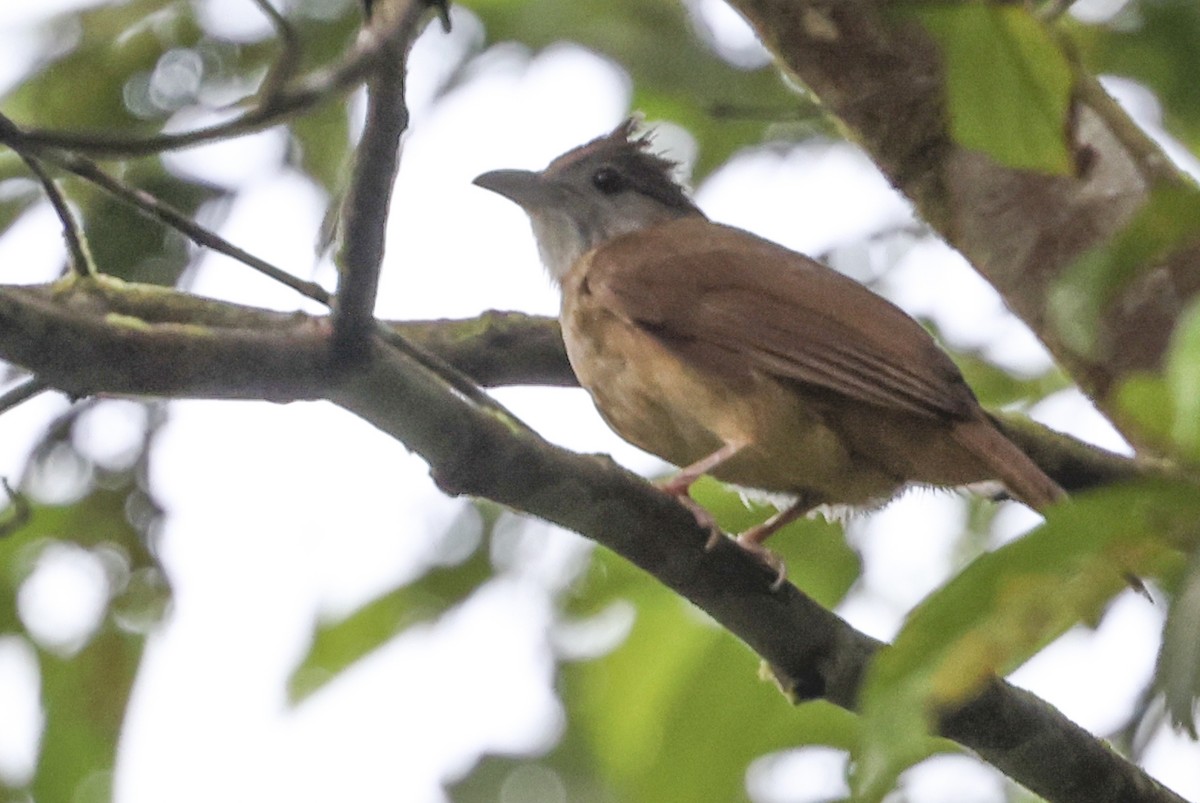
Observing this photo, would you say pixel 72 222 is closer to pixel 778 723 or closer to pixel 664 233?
pixel 778 723

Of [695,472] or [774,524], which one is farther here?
[774,524]

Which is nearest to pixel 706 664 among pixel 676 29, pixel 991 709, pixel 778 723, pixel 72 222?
pixel 778 723

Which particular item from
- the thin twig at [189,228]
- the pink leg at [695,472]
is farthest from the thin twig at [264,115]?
the pink leg at [695,472]

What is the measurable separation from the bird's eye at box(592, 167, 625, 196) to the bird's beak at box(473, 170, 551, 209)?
0.18m

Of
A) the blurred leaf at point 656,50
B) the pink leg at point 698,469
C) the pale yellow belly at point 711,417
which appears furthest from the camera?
the blurred leaf at point 656,50

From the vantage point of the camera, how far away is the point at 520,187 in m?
5.34

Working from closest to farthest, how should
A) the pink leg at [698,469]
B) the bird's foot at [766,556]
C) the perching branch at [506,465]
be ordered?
the perching branch at [506,465], the bird's foot at [766,556], the pink leg at [698,469]

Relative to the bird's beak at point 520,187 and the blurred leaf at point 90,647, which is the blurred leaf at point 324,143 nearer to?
the bird's beak at point 520,187

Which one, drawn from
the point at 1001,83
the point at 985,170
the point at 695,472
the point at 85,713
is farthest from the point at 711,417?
the point at 1001,83

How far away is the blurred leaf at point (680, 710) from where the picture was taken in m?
3.18

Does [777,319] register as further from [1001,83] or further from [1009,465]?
[1001,83]

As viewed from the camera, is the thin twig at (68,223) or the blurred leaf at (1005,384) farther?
the blurred leaf at (1005,384)

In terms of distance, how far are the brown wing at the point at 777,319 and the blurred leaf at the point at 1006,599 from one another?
2021 millimetres

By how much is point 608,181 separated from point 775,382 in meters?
1.69
